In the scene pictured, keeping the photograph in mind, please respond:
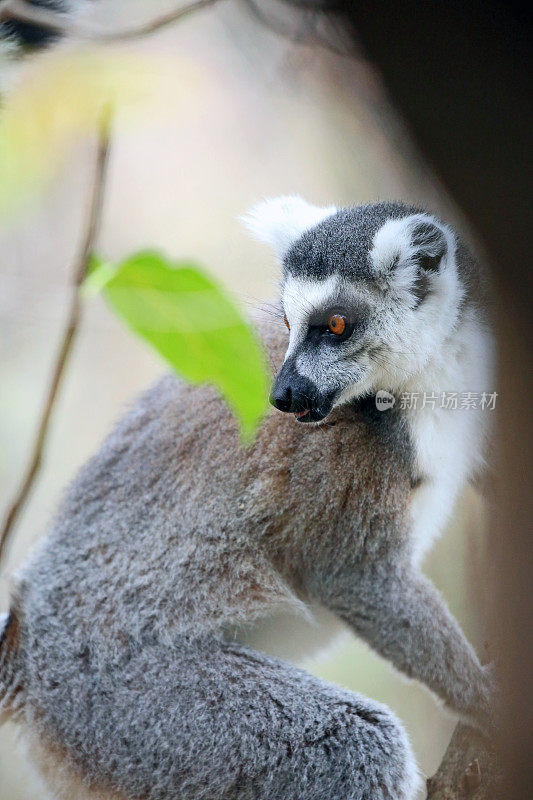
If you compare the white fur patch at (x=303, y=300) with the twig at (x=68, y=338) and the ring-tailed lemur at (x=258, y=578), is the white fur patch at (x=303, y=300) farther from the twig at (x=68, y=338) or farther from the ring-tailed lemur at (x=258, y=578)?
the twig at (x=68, y=338)

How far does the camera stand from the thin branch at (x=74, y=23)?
120 cm

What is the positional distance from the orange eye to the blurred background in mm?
321

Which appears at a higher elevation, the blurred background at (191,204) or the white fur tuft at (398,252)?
the white fur tuft at (398,252)

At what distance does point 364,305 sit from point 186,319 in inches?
34.8

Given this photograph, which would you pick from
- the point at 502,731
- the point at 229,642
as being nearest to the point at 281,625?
the point at 229,642

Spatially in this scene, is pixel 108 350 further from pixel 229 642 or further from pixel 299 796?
pixel 299 796

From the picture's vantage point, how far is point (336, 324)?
1466 millimetres

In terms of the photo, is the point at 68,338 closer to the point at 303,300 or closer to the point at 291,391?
the point at 291,391

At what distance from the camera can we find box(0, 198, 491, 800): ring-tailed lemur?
1668 millimetres

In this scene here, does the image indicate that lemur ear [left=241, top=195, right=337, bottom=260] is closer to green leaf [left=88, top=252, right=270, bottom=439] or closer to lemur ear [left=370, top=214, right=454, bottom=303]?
lemur ear [left=370, top=214, right=454, bottom=303]

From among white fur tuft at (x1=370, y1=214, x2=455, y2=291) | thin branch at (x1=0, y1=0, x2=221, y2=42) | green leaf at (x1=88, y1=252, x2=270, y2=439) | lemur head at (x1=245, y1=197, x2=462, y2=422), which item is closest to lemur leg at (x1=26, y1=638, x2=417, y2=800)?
lemur head at (x1=245, y1=197, x2=462, y2=422)

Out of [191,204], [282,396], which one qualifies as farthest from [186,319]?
[191,204]

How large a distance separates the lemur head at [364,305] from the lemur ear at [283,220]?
0.08 m

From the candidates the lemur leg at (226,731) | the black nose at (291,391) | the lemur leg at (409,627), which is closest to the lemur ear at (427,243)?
the black nose at (291,391)
